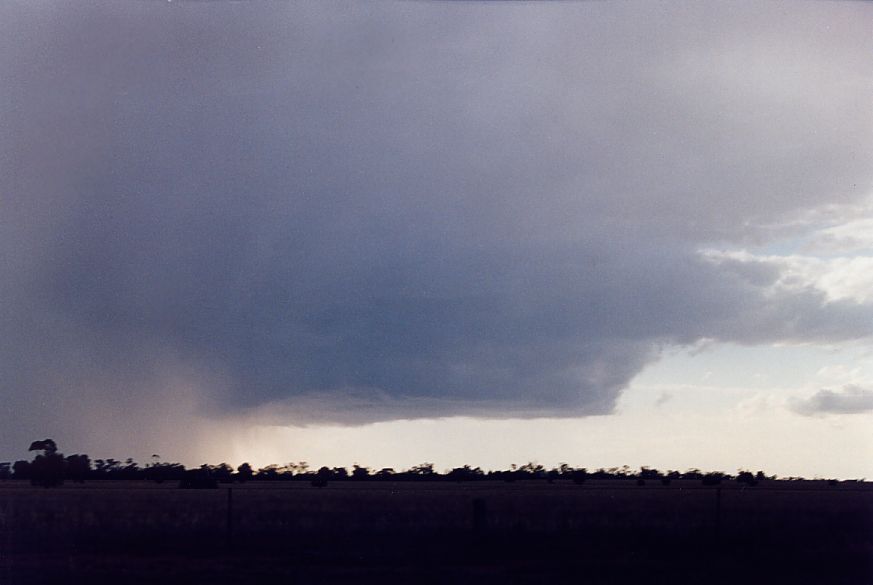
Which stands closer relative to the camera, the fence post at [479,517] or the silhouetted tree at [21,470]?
the fence post at [479,517]

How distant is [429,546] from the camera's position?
1048 inches

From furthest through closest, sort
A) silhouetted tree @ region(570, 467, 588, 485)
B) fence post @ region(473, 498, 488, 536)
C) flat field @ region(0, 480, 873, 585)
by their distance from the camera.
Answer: silhouetted tree @ region(570, 467, 588, 485)
fence post @ region(473, 498, 488, 536)
flat field @ region(0, 480, 873, 585)

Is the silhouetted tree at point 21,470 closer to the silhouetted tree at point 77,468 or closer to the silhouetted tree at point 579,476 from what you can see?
the silhouetted tree at point 77,468

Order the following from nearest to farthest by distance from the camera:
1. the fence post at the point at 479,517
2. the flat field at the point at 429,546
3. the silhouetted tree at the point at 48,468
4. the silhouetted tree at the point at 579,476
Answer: the flat field at the point at 429,546
the fence post at the point at 479,517
the silhouetted tree at the point at 48,468
the silhouetted tree at the point at 579,476

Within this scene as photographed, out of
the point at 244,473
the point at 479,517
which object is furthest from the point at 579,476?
the point at 479,517

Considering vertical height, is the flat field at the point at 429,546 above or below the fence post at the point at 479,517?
below

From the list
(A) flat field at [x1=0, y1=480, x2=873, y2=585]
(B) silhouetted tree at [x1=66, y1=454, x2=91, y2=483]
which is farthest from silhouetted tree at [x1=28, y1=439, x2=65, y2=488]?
(A) flat field at [x1=0, y1=480, x2=873, y2=585]

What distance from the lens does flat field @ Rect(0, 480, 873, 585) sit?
21594 mm

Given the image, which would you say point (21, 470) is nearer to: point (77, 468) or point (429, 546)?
point (77, 468)

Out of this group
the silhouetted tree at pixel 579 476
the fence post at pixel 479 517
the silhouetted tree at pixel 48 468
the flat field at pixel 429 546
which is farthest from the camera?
the silhouetted tree at pixel 579 476

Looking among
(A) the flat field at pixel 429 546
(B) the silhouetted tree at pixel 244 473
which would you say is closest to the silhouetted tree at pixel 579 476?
(B) the silhouetted tree at pixel 244 473

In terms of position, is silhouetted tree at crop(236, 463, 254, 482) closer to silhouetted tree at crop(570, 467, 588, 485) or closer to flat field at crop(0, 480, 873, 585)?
silhouetted tree at crop(570, 467, 588, 485)

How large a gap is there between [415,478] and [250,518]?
118m

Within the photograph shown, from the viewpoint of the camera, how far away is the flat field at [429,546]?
21.6m
